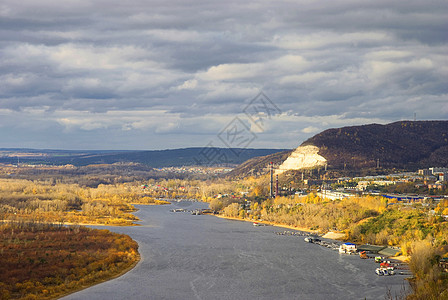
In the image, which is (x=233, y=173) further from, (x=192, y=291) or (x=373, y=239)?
(x=192, y=291)

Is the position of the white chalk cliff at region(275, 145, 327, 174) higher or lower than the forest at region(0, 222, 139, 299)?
higher

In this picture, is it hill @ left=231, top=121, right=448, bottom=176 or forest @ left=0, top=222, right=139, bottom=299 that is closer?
forest @ left=0, top=222, right=139, bottom=299

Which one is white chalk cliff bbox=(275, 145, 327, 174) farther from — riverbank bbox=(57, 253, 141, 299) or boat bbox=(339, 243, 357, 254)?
riverbank bbox=(57, 253, 141, 299)

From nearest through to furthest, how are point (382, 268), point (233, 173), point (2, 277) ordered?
point (2, 277) < point (382, 268) < point (233, 173)

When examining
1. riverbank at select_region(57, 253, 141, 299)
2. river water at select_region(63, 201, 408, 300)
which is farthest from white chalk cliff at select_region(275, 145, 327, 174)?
riverbank at select_region(57, 253, 141, 299)

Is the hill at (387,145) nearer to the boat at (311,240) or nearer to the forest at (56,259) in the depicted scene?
the boat at (311,240)

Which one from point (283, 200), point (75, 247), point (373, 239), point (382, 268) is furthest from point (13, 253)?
point (283, 200)

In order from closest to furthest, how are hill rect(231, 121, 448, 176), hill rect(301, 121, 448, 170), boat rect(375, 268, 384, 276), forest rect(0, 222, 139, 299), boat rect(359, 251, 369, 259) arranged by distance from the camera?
forest rect(0, 222, 139, 299), boat rect(375, 268, 384, 276), boat rect(359, 251, 369, 259), hill rect(231, 121, 448, 176), hill rect(301, 121, 448, 170)

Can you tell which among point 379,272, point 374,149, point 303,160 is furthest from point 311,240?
point 374,149
